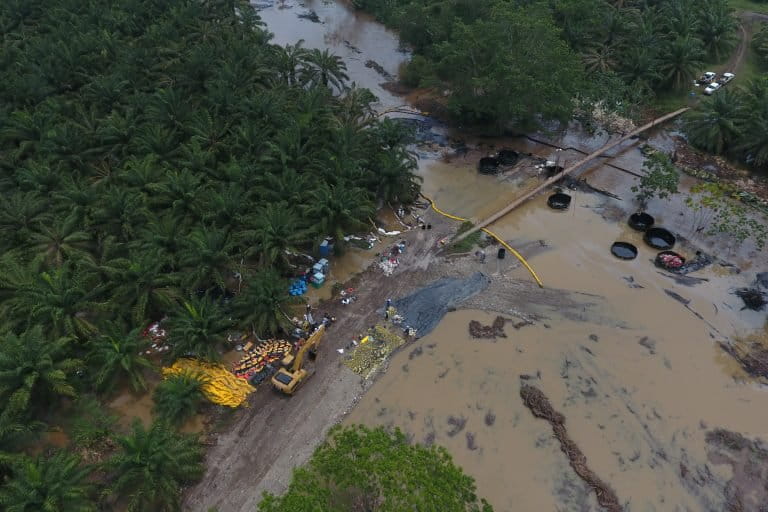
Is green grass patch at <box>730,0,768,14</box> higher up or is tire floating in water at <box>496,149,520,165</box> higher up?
green grass patch at <box>730,0,768,14</box>

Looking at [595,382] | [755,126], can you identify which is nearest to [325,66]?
[595,382]

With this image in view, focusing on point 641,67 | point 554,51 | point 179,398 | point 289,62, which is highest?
point 554,51

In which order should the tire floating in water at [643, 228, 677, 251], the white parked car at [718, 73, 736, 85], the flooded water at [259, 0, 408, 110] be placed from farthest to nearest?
the flooded water at [259, 0, 408, 110] < the white parked car at [718, 73, 736, 85] < the tire floating in water at [643, 228, 677, 251]

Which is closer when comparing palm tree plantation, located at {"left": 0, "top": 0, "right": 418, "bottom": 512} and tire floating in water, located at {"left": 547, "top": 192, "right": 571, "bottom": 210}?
palm tree plantation, located at {"left": 0, "top": 0, "right": 418, "bottom": 512}

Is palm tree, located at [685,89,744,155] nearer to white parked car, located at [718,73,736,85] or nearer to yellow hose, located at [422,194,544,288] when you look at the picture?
white parked car, located at [718,73,736,85]

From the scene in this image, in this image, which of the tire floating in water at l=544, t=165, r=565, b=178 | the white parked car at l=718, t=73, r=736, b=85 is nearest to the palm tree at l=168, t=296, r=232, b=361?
the tire floating in water at l=544, t=165, r=565, b=178

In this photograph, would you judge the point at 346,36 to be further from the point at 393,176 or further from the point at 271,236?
the point at 271,236

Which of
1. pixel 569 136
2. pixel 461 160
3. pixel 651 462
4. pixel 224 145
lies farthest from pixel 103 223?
pixel 569 136
